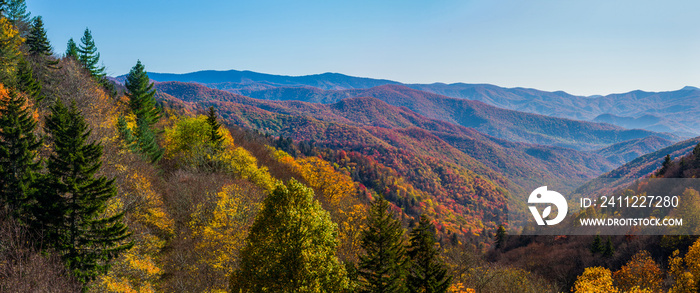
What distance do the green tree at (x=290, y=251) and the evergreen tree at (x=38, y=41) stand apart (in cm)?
5267

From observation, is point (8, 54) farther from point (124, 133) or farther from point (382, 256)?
point (382, 256)

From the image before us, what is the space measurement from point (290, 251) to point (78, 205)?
13.3 meters

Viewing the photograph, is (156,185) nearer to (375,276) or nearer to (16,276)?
(16,276)

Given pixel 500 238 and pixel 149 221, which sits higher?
pixel 149 221

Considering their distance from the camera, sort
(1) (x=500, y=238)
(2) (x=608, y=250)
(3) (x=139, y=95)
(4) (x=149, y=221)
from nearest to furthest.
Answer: (4) (x=149, y=221) < (3) (x=139, y=95) < (2) (x=608, y=250) < (1) (x=500, y=238)

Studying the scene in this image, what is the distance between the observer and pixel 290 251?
1609cm

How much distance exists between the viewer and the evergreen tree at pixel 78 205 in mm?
18969

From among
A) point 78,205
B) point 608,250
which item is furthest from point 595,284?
point 608,250

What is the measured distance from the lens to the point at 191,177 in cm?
3853

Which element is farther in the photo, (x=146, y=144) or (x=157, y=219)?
Answer: (x=146, y=144)

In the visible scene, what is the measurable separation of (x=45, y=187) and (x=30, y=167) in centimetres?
316

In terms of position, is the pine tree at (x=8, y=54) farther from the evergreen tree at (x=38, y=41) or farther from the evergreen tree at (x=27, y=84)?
the evergreen tree at (x=38, y=41)

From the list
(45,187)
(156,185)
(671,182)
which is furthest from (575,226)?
(45,187)

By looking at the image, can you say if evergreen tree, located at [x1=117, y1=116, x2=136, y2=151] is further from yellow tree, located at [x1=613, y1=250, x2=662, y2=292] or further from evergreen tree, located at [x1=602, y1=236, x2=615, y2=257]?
evergreen tree, located at [x1=602, y1=236, x2=615, y2=257]
